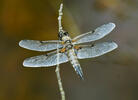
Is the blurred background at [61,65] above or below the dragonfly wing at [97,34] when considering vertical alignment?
above

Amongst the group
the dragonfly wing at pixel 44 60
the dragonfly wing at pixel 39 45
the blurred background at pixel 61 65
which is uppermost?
the blurred background at pixel 61 65

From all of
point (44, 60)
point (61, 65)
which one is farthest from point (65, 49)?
point (61, 65)

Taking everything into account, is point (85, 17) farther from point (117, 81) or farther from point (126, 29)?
point (117, 81)

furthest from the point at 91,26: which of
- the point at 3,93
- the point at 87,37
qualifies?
the point at 87,37

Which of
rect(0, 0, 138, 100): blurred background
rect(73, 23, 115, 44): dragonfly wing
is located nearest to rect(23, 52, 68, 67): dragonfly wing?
rect(73, 23, 115, 44): dragonfly wing

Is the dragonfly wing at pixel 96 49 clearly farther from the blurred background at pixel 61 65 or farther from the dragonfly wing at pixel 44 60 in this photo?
the blurred background at pixel 61 65

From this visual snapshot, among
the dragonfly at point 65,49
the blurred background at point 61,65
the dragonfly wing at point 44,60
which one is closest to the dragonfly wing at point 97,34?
the dragonfly at point 65,49

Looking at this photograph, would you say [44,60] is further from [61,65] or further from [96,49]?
[61,65]
